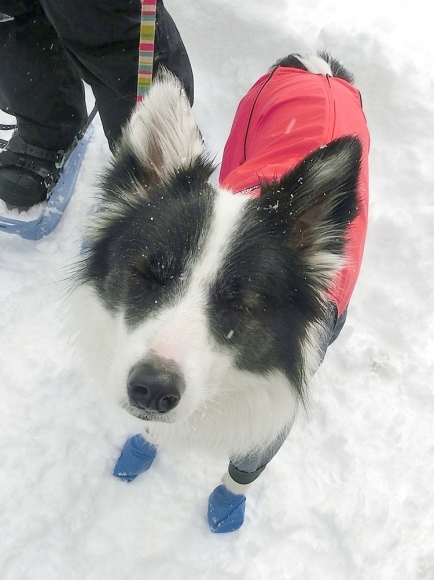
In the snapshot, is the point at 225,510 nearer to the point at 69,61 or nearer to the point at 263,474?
the point at 263,474

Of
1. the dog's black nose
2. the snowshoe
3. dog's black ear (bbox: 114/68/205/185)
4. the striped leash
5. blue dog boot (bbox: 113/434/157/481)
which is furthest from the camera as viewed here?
the snowshoe

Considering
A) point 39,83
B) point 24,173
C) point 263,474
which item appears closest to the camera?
point 263,474

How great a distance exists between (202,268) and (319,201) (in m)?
0.45

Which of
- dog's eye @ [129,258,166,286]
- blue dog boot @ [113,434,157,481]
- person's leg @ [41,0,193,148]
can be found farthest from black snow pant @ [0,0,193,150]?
blue dog boot @ [113,434,157,481]

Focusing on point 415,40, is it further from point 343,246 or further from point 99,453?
point 99,453

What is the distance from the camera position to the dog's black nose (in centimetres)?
129

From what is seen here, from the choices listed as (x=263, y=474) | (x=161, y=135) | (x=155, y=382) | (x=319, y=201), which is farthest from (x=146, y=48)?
(x=263, y=474)

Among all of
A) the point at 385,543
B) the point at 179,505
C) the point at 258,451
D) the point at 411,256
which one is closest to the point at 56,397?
the point at 179,505

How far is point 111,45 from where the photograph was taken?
233cm

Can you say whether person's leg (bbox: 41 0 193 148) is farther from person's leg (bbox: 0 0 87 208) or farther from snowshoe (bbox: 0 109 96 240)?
snowshoe (bbox: 0 109 96 240)

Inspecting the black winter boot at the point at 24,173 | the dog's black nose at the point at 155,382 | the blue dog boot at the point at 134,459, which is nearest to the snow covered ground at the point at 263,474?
the blue dog boot at the point at 134,459

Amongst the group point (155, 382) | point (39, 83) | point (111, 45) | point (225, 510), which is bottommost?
point (225, 510)

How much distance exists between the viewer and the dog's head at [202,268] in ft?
4.57

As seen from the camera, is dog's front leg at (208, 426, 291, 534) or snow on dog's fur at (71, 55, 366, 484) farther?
dog's front leg at (208, 426, 291, 534)
